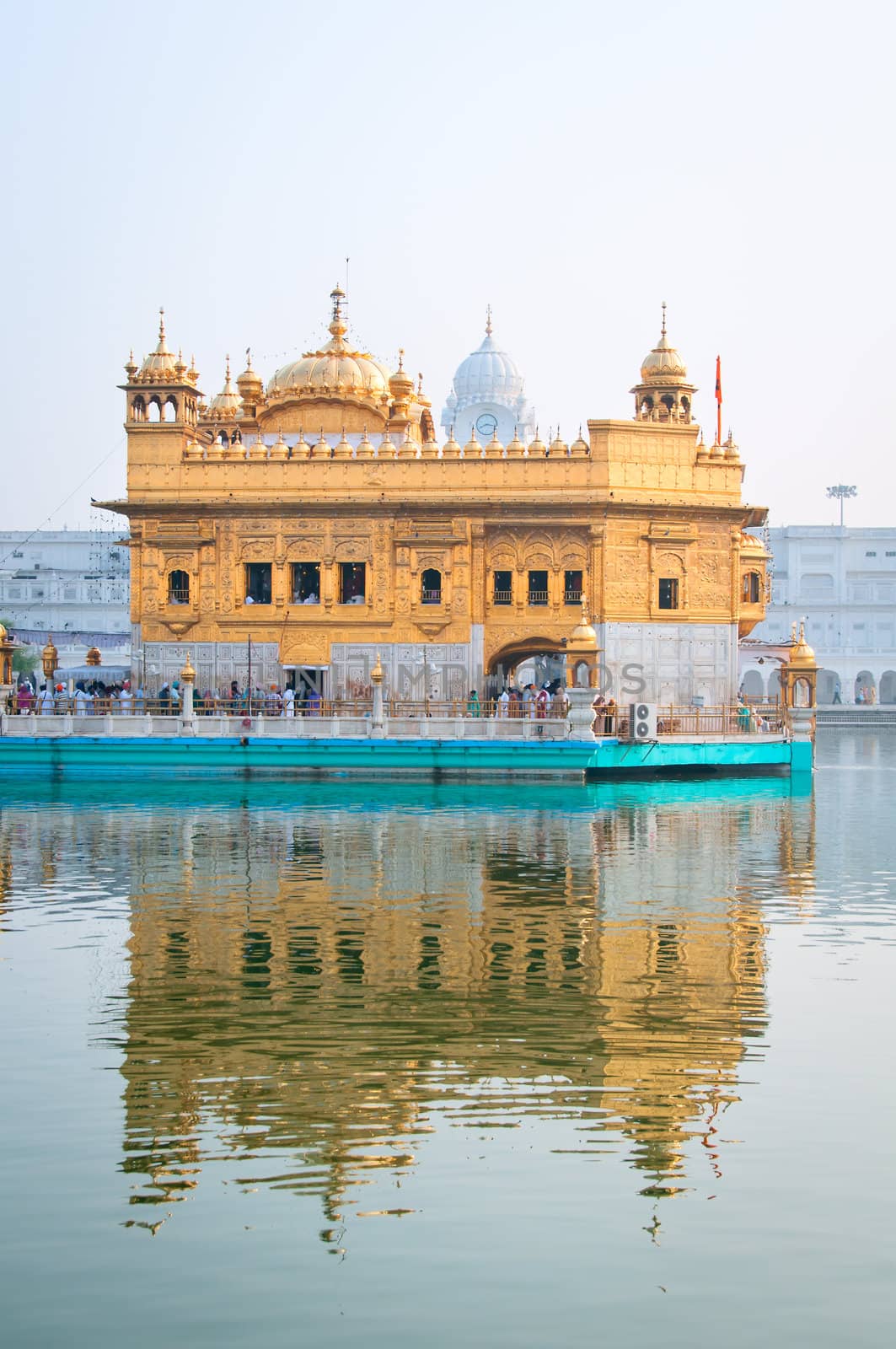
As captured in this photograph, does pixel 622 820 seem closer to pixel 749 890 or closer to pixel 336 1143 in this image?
pixel 749 890

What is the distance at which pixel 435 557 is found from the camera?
40.0 meters

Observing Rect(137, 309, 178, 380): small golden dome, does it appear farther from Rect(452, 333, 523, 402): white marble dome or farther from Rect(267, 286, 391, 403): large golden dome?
Rect(452, 333, 523, 402): white marble dome

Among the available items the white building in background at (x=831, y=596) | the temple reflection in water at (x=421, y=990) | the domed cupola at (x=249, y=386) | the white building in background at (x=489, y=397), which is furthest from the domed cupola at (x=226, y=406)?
the white building in background at (x=831, y=596)

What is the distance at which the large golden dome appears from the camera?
4359cm

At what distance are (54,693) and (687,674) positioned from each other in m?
15.5

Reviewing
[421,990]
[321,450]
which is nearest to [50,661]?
[321,450]

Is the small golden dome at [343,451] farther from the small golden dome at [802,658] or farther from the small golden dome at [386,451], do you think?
the small golden dome at [802,658]

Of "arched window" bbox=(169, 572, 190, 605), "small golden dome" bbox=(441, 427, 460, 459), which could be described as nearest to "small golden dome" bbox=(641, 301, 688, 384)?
"small golden dome" bbox=(441, 427, 460, 459)

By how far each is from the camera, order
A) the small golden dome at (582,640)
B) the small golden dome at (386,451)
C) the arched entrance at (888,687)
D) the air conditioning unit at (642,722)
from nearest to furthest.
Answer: the air conditioning unit at (642,722) < the small golden dome at (582,640) < the small golden dome at (386,451) < the arched entrance at (888,687)

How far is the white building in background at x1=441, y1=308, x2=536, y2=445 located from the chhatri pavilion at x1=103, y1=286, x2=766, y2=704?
56251mm

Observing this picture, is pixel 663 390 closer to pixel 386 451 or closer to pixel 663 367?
pixel 663 367

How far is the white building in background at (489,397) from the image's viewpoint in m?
97.5

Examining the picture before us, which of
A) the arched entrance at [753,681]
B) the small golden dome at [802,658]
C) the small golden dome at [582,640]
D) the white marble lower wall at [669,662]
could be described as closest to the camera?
the small golden dome at [582,640]

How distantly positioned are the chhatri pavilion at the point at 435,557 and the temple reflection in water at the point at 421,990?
47.5 ft
